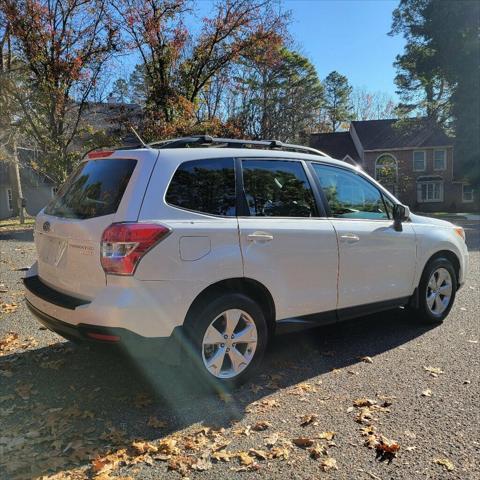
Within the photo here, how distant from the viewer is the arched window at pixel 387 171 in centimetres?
4550

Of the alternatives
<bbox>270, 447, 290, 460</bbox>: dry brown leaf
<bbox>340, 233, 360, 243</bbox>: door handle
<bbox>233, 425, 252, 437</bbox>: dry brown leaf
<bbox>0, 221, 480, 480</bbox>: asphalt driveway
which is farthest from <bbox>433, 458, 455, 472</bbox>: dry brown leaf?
<bbox>340, 233, 360, 243</bbox>: door handle

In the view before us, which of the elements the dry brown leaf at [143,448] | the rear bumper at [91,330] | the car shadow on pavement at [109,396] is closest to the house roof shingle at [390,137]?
the car shadow on pavement at [109,396]

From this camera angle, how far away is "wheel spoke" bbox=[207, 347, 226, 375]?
4059 millimetres

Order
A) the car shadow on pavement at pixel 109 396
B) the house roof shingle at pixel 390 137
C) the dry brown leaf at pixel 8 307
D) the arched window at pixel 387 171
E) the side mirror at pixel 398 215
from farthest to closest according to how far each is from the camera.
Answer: the house roof shingle at pixel 390 137 < the arched window at pixel 387 171 < the dry brown leaf at pixel 8 307 < the side mirror at pixel 398 215 < the car shadow on pavement at pixel 109 396

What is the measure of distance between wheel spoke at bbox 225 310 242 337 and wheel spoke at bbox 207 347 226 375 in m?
0.15

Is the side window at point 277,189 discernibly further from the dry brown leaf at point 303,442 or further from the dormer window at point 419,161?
the dormer window at point 419,161

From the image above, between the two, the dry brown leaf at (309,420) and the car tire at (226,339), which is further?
the car tire at (226,339)

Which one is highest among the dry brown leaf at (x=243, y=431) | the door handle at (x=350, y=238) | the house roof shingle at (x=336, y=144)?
the house roof shingle at (x=336, y=144)

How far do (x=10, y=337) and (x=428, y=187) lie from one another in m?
46.3

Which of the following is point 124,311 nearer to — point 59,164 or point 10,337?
point 10,337

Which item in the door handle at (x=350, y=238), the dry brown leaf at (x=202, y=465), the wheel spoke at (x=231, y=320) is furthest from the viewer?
the door handle at (x=350, y=238)

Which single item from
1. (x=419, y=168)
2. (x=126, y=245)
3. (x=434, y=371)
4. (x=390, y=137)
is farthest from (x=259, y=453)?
(x=390, y=137)

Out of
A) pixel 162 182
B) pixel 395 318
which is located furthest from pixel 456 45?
pixel 162 182

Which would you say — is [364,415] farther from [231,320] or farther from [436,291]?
[436,291]
